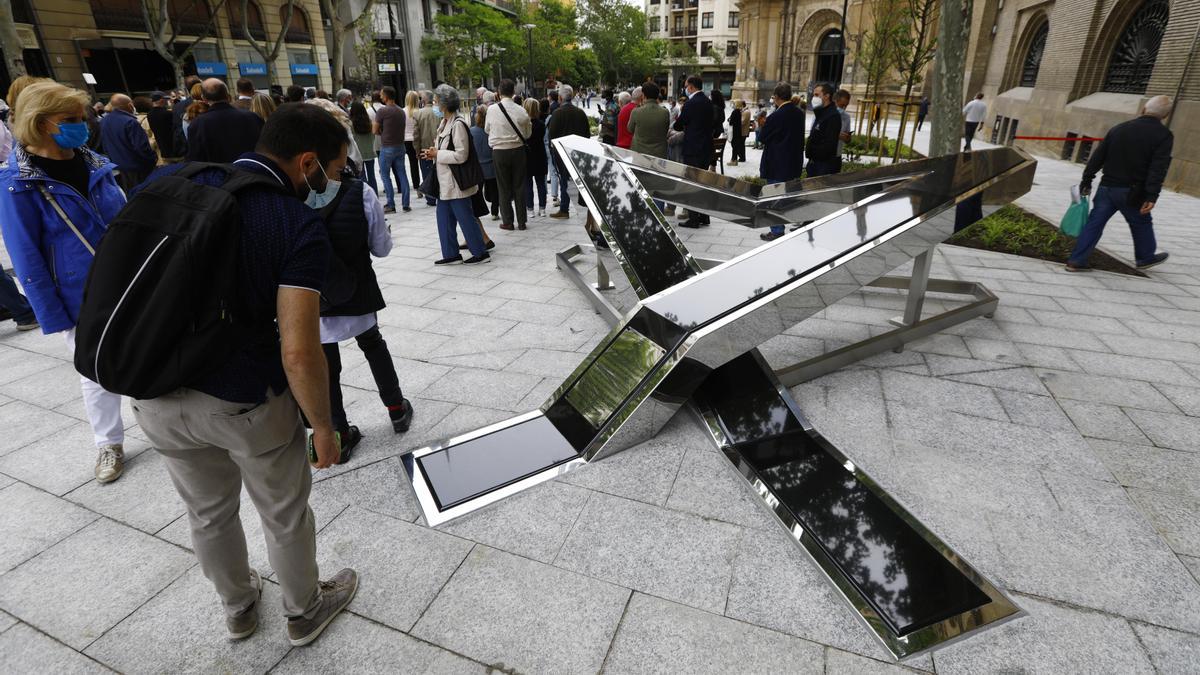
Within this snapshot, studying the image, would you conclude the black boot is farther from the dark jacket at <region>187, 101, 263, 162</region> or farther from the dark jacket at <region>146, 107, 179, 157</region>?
the dark jacket at <region>146, 107, 179, 157</region>

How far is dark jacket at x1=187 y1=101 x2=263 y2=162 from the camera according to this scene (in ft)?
14.7

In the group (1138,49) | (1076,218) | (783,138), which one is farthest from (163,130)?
(1138,49)

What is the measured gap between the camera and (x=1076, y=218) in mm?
6230

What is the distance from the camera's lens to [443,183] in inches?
246

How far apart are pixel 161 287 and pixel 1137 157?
25.3ft

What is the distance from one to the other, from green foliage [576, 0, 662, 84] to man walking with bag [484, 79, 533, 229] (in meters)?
65.3

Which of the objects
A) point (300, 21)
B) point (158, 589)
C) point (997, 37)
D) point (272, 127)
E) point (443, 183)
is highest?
point (300, 21)

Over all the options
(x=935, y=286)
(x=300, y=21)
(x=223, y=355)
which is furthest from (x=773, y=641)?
(x=300, y=21)

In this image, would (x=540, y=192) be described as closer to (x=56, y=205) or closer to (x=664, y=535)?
(x=56, y=205)

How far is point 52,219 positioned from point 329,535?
6.76 ft

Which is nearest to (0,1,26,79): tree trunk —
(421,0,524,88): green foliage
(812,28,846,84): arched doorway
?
(421,0,524,88): green foliage

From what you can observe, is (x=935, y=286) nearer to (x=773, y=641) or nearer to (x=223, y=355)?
(x=773, y=641)

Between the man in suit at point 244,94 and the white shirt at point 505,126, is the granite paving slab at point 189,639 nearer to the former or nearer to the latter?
the man in suit at point 244,94

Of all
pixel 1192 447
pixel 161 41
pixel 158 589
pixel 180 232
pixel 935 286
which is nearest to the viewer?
pixel 180 232
